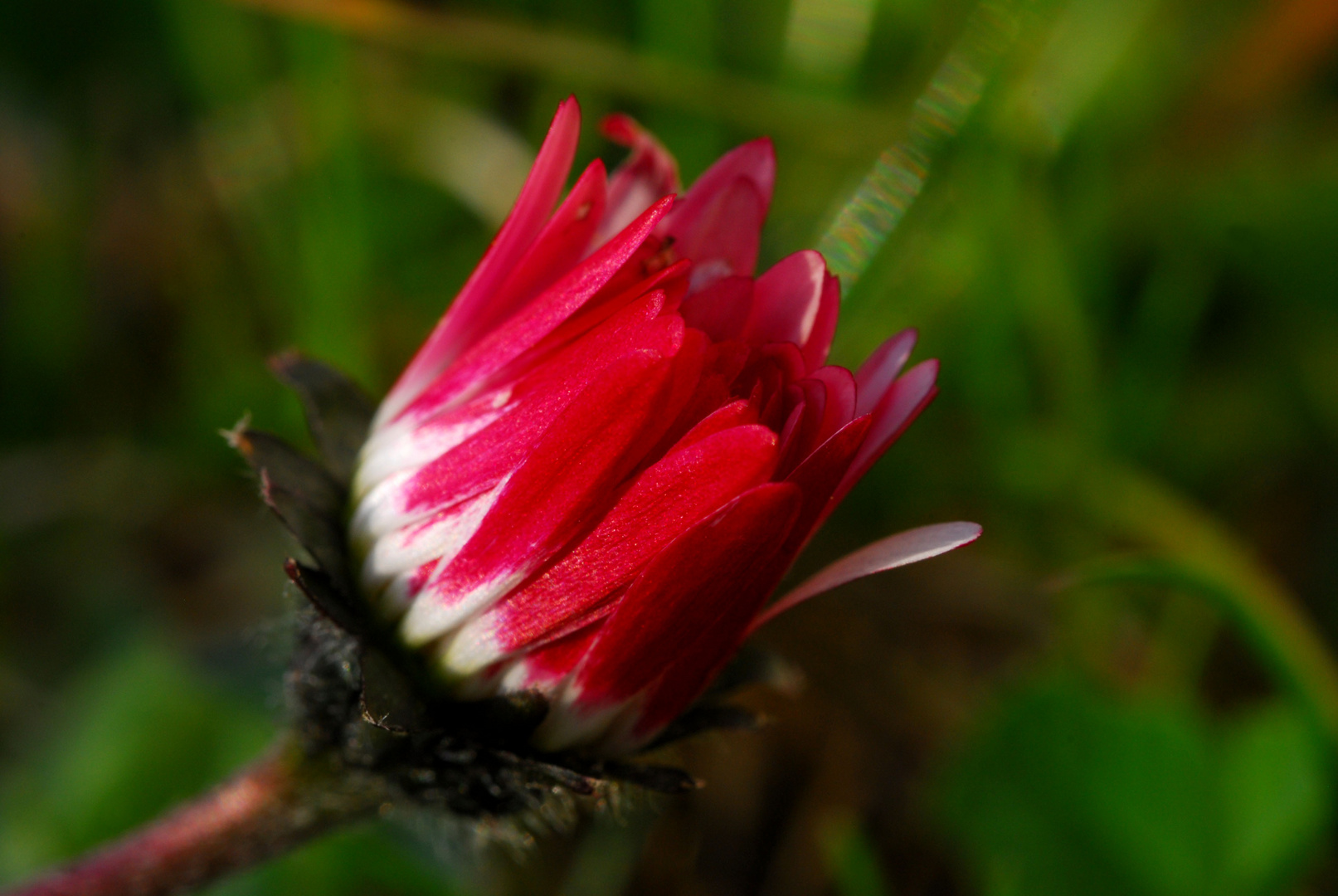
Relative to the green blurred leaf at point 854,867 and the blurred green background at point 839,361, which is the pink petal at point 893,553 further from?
the blurred green background at point 839,361

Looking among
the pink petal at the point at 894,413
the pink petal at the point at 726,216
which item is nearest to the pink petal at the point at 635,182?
the pink petal at the point at 726,216

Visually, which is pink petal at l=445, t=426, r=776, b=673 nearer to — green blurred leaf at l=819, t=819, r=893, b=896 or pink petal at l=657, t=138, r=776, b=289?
pink petal at l=657, t=138, r=776, b=289

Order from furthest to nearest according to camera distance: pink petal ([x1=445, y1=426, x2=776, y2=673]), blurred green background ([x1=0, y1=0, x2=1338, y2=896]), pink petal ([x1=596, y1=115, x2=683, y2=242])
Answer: blurred green background ([x1=0, y1=0, x2=1338, y2=896]) < pink petal ([x1=596, y1=115, x2=683, y2=242]) < pink petal ([x1=445, y1=426, x2=776, y2=673])

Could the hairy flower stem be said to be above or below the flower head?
below

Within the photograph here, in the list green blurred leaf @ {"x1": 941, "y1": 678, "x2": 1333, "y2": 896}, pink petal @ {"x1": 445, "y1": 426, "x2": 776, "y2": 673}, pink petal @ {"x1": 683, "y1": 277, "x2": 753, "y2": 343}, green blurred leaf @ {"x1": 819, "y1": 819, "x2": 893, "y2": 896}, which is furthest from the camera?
green blurred leaf @ {"x1": 941, "y1": 678, "x2": 1333, "y2": 896}

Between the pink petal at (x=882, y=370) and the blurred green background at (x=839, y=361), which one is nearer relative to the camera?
the pink petal at (x=882, y=370)

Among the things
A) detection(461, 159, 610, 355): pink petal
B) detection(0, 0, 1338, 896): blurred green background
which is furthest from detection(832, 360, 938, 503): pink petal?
detection(0, 0, 1338, 896): blurred green background

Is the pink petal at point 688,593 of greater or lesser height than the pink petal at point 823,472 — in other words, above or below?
below
